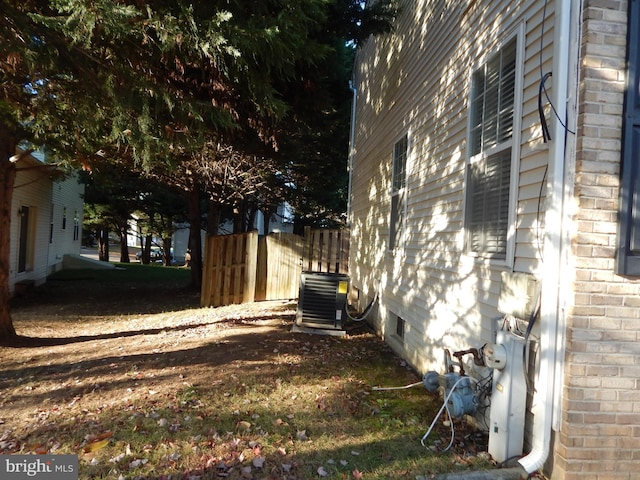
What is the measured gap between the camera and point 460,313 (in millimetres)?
4320

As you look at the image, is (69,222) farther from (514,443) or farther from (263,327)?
(514,443)

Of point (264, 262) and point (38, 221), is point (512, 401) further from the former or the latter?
point (38, 221)

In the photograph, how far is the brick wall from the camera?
109 inches

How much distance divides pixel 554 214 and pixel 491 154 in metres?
1.18

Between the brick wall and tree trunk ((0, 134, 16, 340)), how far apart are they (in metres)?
8.22

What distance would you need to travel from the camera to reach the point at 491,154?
12.7ft

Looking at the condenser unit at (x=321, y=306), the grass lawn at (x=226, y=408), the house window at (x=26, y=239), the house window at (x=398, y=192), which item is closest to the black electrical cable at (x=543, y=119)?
the grass lawn at (x=226, y=408)

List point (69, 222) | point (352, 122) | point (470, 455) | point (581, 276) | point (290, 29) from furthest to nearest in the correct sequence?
point (69, 222), point (352, 122), point (290, 29), point (470, 455), point (581, 276)

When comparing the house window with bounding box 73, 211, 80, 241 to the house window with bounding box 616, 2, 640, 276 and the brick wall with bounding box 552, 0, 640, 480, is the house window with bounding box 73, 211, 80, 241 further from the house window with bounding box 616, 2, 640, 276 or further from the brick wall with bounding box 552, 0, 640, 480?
the house window with bounding box 616, 2, 640, 276

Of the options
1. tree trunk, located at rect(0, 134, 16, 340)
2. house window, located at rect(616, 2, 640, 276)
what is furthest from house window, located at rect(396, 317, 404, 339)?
tree trunk, located at rect(0, 134, 16, 340)

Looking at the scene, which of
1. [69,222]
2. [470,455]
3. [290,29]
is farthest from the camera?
[69,222]

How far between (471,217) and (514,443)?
198 cm

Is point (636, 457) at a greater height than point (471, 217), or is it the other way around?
point (471, 217)

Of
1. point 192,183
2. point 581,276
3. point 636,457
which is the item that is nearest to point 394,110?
point 581,276
